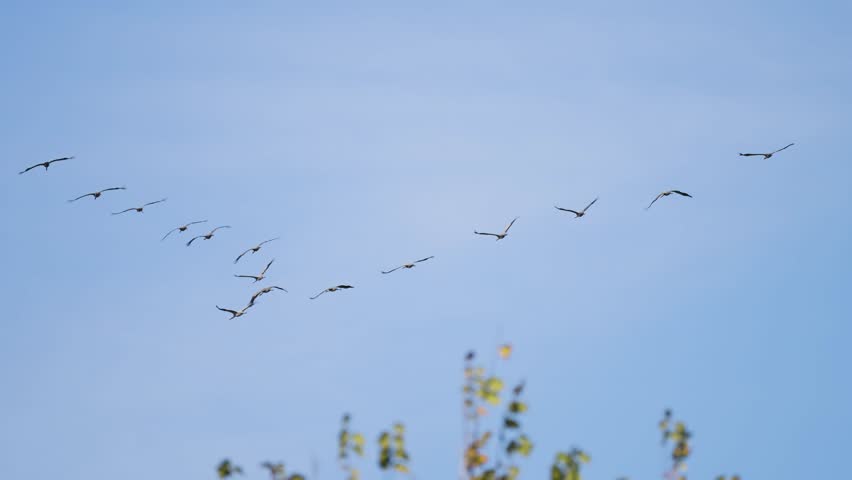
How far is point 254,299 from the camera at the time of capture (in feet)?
215

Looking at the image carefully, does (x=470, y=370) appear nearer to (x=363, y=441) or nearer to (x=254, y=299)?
(x=363, y=441)

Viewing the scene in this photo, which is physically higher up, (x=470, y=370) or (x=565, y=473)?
(x=470, y=370)

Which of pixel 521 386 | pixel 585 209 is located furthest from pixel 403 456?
pixel 585 209

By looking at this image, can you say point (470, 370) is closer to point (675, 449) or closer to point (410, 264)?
point (675, 449)

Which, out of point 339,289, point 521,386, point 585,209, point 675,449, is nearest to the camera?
point 521,386

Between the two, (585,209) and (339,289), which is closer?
(339,289)

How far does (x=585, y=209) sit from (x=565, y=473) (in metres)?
47.1

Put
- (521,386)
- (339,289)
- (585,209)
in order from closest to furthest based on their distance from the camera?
(521,386) < (339,289) < (585,209)

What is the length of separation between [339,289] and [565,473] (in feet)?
124

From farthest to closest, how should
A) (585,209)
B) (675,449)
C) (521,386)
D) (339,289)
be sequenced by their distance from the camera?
(585,209), (339,289), (675,449), (521,386)

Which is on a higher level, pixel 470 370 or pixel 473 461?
pixel 470 370

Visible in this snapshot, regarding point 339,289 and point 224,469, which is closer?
point 224,469

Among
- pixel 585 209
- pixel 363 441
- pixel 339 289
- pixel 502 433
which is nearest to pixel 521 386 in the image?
pixel 502 433

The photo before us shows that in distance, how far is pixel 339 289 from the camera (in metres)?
65.1
